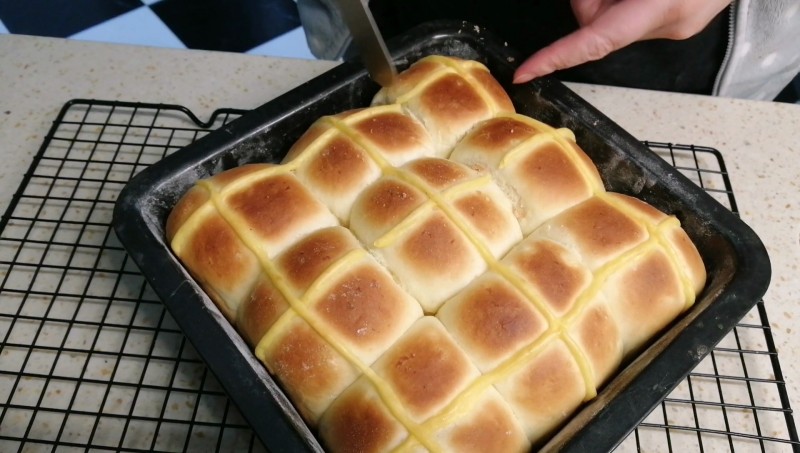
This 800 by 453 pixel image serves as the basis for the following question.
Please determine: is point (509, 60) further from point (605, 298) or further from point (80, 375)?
point (80, 375)

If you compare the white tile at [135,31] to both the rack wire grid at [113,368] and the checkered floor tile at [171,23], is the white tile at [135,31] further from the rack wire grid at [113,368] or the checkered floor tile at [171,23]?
the rack wire grid at [113,368]

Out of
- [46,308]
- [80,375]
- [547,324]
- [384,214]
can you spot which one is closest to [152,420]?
[80,375]

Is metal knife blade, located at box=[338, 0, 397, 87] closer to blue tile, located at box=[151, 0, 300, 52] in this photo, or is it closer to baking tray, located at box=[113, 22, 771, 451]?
baking tray, located at box=[113, 22, 771, 451]

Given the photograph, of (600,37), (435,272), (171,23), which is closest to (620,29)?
(600,37)

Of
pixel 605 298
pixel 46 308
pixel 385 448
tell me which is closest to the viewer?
pixel 385 448

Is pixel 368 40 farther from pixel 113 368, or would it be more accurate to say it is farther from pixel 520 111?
pixel 113 368

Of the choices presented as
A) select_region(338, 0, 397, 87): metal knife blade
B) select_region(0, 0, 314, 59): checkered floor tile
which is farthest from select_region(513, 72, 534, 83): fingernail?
select_region(0, 0, 314, 59): checkered floor tile
